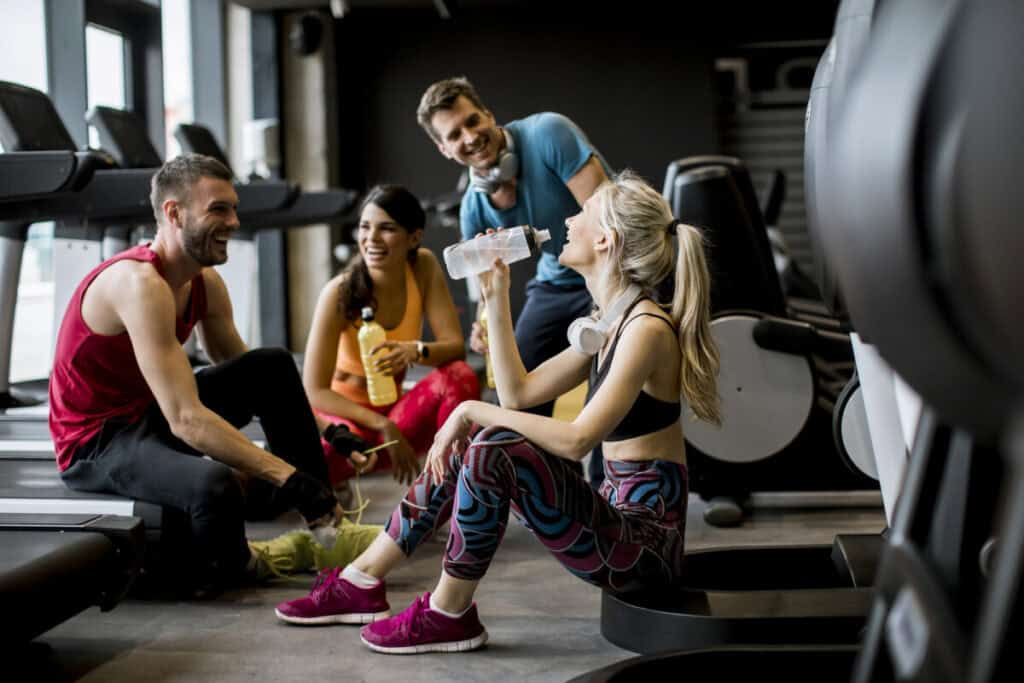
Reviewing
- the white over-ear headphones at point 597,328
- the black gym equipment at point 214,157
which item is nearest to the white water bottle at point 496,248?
the white over-ear headphones at point 597,328

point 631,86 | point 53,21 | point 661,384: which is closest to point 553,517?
point 661,384

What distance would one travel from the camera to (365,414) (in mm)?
3139

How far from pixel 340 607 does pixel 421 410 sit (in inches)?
37.6

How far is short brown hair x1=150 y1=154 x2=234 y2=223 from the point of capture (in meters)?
2.75

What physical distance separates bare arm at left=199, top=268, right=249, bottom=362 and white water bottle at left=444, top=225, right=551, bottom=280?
971 mm

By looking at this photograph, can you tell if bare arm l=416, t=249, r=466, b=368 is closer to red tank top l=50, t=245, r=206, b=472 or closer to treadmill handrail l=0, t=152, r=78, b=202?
red tank top l=50, t=245, r=206, b=472

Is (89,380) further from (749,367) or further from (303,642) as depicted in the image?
(749,367)

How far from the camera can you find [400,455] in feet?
10.1

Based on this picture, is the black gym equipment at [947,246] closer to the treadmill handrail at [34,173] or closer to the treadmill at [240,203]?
the treadmill handrail at [34,173]

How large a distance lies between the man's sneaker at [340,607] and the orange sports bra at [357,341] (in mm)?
1034

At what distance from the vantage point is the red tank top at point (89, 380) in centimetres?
263

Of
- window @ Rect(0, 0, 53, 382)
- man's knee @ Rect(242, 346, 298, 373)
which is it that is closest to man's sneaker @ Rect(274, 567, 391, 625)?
man's knee @ Rect(242, 346, 298, 373)

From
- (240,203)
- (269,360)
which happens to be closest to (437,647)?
(269,360)

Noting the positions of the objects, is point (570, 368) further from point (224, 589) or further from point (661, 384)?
point (224, 589)
